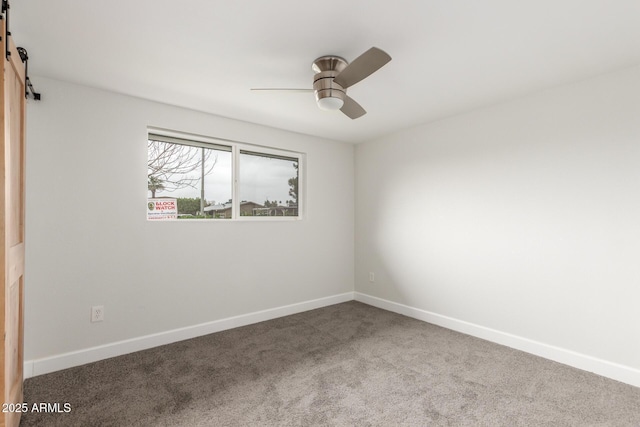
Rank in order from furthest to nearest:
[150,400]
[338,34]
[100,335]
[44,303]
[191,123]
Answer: [191,123] → [100,335] → [44,303] → [150,400] → [338,34]

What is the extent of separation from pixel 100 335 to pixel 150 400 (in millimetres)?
955

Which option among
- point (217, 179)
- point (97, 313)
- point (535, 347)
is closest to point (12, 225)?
point (97, 313)

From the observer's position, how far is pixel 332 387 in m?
2.18

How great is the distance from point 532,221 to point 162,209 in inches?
135

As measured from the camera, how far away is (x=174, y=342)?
116 inches

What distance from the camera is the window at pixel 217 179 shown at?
3.06 metres

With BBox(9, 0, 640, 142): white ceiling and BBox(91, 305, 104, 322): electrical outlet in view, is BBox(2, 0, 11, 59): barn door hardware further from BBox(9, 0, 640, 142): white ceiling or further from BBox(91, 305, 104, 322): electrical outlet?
BBox(91, 305, 104, 322): electrical outlet

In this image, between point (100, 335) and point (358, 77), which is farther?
point (100, 335)

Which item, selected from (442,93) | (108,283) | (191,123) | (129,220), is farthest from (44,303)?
Result: (442,93)

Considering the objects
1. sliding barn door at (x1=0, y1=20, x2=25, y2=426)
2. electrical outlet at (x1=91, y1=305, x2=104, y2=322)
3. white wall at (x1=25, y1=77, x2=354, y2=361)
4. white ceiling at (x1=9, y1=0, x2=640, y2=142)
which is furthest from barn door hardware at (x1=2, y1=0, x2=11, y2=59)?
electrical outlet at (x1=91, y1=305, x2=104, y2=322)

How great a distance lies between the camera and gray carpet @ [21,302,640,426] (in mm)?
1857

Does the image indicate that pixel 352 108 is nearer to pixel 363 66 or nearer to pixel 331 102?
pixel 331 102

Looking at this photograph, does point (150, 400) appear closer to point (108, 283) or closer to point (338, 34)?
point (108, 283)

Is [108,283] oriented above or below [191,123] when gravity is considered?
below
